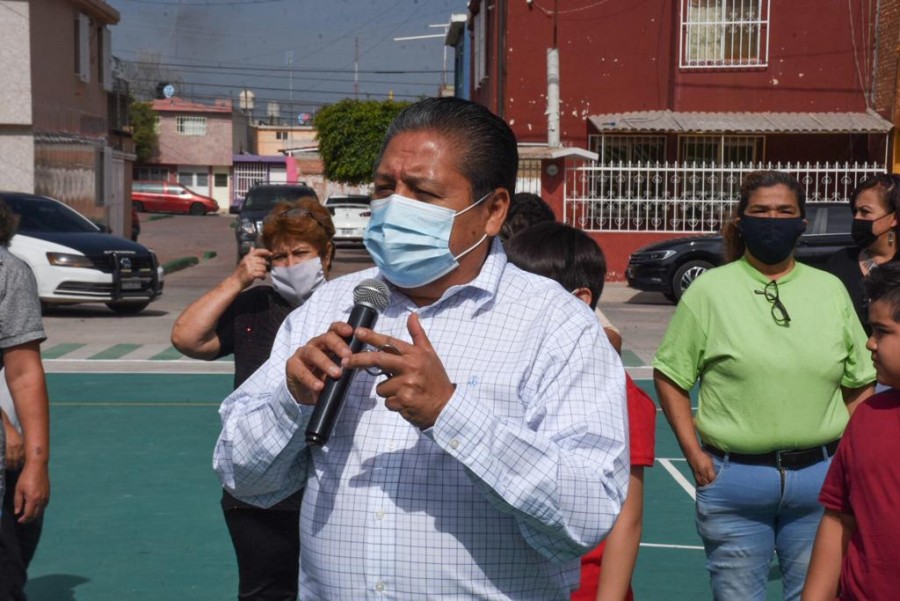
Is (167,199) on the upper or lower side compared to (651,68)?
lower

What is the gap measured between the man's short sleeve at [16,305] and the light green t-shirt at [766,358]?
2.29 meters

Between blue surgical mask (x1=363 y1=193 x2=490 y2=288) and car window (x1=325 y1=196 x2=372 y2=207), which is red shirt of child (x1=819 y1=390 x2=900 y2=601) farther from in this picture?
car window (x1=325 y1=196 x2=372 y2=207)

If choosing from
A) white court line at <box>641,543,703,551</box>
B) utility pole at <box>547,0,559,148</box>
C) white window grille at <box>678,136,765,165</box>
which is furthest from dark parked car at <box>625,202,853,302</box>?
white court line at <box>641,543,703,551</box>

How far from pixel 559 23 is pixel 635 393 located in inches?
981

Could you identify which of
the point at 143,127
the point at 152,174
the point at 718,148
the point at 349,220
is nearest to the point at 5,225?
the point at 718,148

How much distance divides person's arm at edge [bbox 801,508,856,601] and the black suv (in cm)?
2696

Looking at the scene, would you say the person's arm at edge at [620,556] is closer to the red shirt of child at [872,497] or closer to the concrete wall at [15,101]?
the red shirt of child at [872,497]

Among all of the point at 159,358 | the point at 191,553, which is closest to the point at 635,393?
the point at 191,553

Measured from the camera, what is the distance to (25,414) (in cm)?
450

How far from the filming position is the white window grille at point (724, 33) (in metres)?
27.6

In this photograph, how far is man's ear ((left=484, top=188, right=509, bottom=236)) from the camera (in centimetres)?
292

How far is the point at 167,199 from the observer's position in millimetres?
66750

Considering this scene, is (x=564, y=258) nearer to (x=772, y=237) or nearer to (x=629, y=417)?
(x=629, y=417)

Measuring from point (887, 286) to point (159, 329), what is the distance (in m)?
15.2
